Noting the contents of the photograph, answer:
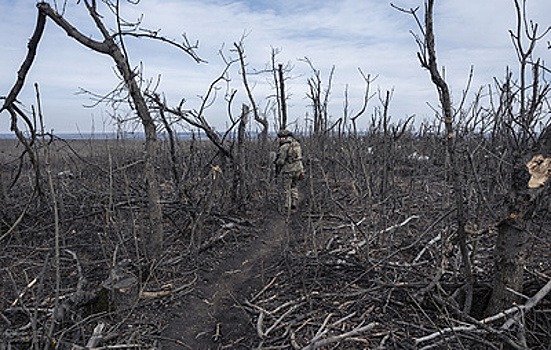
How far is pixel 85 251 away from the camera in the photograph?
6230 mm

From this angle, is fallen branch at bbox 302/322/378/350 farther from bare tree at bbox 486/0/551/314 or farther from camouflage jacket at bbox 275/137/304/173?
camouflage jacket at bbox 275/137/304/173

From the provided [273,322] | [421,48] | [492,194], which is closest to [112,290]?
[273,322]

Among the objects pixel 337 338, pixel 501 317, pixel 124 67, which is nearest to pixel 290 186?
pixel 124 67

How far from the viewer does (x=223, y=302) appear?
185 inches

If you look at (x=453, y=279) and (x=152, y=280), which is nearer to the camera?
(x=453, y=279)

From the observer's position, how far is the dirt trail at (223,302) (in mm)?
3936

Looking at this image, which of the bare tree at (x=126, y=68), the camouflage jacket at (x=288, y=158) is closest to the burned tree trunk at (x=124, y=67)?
the bare tree at (x=126, y=68)

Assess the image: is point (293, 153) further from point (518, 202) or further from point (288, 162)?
point (518, 202)

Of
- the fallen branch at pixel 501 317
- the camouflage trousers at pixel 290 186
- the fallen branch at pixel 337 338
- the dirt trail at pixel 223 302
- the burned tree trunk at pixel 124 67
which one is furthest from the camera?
the camouflage trousers at pixel 290 186

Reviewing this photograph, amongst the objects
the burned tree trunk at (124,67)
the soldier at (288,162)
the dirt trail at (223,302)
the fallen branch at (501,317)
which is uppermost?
the burned tree trunk at (124,67)

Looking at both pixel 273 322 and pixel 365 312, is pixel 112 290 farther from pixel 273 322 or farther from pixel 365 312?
pixel 365 312

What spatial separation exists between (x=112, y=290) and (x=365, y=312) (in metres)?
2.50

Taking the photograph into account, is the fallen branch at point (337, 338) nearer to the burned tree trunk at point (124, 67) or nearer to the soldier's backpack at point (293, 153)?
the burned tree trunk at point (124, 67)

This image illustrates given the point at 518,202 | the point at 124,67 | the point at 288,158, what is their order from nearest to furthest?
the point at 518,202
the point at 124,67
the point at 288,158
